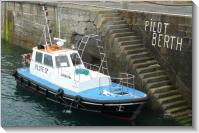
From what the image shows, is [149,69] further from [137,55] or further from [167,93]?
[167,93]

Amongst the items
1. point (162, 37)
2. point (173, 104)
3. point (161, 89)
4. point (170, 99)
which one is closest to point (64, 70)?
point (161, 89)

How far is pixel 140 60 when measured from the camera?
15.6 m

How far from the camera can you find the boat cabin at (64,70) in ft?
47.5

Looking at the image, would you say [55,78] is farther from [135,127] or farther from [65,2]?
[65,2]

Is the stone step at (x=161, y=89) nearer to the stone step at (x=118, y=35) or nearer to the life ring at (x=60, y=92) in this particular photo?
the stone step at (x=118, y=35)

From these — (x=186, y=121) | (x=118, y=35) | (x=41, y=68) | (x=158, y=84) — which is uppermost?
(x=118, y=35)

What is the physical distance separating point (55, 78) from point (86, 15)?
419 centimetres

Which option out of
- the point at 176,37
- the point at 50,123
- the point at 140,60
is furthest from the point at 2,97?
the point at 176,37

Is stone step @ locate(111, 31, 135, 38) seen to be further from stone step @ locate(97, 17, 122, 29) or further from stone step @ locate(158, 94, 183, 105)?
→ stone step @ locate(158, 94, 183, 105)

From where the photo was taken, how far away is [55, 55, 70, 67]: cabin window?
15344 mm

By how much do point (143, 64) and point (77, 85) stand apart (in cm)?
277

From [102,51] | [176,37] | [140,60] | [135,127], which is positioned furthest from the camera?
[102,51]

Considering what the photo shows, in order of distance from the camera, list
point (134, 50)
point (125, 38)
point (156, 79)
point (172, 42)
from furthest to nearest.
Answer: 1. point (125, 38)
2. point (134, 50)
3. point (156, 79)
4. point (172, 42)

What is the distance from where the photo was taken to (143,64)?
1548cm
